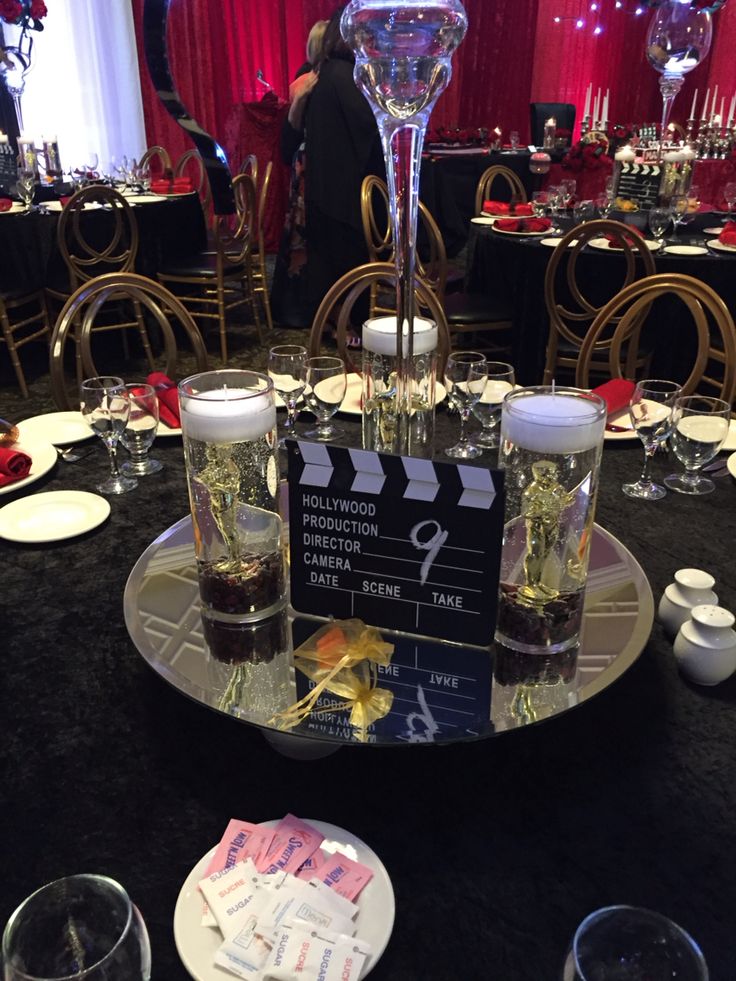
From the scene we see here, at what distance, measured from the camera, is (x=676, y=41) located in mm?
4039

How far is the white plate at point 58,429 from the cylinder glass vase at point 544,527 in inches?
34.7

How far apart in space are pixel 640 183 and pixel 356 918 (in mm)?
3559

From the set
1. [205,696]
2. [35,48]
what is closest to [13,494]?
[205,696]

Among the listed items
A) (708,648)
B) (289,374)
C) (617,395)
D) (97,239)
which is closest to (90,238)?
(97,239)

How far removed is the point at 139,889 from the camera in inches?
22.6

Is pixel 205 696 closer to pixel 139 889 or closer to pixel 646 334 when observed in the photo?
pixel 139 889

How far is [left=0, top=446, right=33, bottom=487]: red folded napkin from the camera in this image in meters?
1.17

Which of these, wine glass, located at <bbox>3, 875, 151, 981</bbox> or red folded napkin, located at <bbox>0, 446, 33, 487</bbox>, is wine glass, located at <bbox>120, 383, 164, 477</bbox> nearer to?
red folded napkin, located at <bbox>0, 446, 33, 487</bbox>

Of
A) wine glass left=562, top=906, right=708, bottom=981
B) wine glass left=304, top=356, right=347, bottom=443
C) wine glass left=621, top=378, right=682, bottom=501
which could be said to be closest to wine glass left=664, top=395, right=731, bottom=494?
wine glass left=621, top=378, right=682, bottom=501

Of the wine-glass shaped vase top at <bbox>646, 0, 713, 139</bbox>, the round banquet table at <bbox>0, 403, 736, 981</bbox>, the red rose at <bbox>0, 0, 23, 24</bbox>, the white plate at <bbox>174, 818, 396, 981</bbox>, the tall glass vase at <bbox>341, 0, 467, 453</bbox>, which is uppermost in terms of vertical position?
the red rose at <bbox>0, 0, 23, 24</bbox>

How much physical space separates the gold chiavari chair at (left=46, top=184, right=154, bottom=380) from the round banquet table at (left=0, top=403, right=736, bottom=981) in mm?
2858

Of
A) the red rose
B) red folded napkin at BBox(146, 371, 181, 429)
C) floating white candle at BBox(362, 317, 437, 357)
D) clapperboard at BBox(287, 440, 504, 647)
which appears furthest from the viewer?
the red rose

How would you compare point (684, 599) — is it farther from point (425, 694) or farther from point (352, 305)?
point (352, 305)

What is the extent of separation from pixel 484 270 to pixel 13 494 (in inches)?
112
